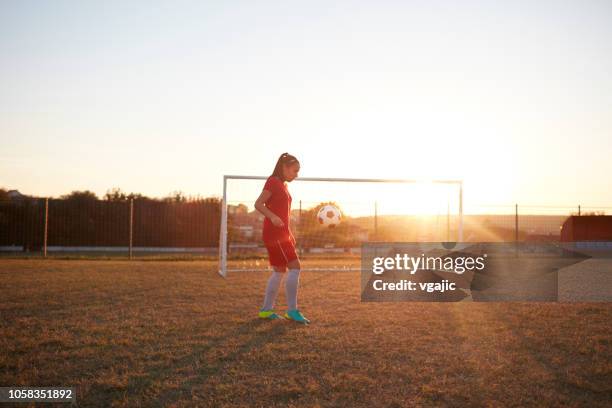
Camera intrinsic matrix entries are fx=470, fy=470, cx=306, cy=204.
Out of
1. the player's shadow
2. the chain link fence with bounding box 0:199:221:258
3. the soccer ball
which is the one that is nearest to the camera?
the player's shadow

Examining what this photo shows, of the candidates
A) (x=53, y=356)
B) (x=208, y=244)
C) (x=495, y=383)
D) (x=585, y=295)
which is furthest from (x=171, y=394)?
(x=208, y=244)

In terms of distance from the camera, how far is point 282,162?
5.01 meters

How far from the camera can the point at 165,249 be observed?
2234cm

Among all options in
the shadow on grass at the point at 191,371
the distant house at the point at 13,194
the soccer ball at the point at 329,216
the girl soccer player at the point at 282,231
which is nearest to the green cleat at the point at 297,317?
the girl soccer player at the point at 282,231

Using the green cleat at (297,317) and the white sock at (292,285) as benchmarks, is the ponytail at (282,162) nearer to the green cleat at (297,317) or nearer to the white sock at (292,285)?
the white sock at (292,285)

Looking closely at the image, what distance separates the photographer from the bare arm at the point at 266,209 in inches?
185

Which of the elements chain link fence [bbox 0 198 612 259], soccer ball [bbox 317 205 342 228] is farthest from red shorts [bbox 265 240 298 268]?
chain link fence [bbox 0 198 612 259]

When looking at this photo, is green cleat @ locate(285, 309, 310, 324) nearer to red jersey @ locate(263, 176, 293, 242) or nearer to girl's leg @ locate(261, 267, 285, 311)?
girl's leg @ locate(261, 267, 285, 311)

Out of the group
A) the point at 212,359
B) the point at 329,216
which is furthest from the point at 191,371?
the point at 329,216

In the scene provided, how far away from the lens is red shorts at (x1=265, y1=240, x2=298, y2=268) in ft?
16.2

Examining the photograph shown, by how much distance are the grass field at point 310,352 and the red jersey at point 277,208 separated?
0.91 meters

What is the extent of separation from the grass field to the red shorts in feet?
2.10

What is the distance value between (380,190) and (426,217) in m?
2.32

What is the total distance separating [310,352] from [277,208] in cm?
173
